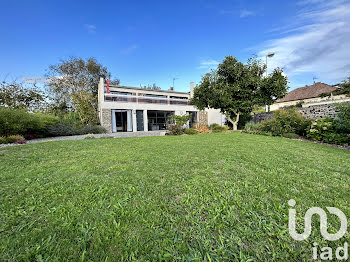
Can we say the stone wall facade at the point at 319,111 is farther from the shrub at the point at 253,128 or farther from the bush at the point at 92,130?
the bush at the point at 92,130

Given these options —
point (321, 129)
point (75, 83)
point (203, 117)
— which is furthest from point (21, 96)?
point (321, 129)

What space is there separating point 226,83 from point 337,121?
8346 millimetres

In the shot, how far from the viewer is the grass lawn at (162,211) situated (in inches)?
53.2

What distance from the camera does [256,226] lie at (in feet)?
5.41

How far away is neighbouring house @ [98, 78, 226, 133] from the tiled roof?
20.5m

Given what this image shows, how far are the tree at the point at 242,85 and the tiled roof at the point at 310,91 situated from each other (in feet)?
69.9

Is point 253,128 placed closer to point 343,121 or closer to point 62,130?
point 343,121

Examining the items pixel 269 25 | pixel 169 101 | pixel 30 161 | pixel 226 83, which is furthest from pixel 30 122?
pixel 269 25

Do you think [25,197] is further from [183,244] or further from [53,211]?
[183,244]

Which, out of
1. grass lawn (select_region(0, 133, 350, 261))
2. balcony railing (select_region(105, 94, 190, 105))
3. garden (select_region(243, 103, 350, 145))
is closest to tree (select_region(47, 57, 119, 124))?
balcony railing (select_region(105, 94, 190, 105))

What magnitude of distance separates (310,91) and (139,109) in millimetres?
33167

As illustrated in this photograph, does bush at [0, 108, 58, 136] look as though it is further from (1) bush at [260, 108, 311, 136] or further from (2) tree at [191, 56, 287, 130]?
(1) bush at [260, 108, 311, 136]

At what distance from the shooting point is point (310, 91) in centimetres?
2858

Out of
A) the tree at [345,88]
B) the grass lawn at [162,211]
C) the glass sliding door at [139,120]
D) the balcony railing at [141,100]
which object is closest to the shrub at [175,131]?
the glass sliding door at [139,120]
